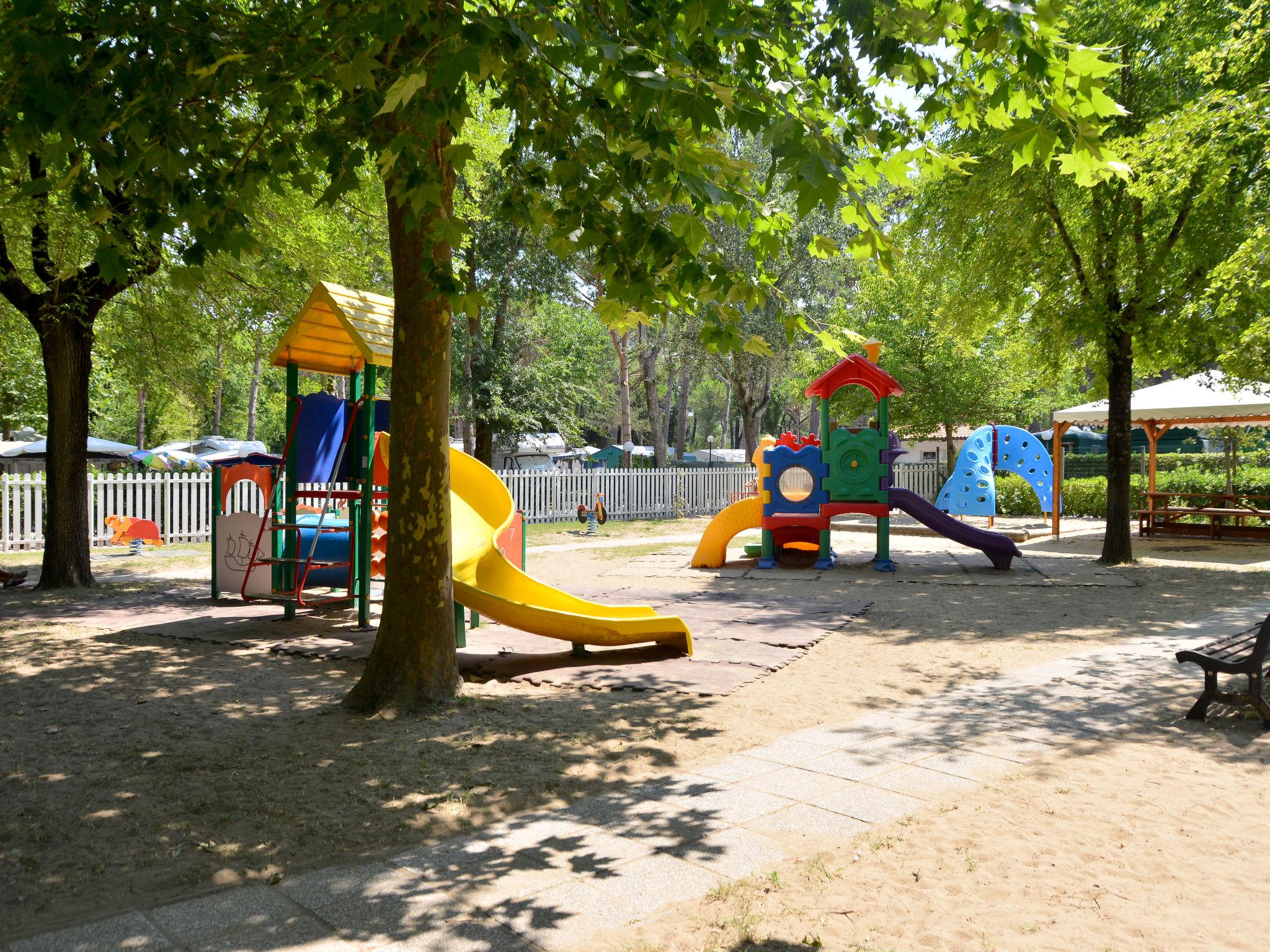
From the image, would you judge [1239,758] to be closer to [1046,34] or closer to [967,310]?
[1046,34]

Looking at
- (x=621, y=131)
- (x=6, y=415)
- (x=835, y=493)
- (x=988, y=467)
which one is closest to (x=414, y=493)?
(x=621, y=131)

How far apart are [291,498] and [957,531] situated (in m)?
10.3

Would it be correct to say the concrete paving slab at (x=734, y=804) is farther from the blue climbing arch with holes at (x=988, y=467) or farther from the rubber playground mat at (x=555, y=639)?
the blue climbing arch with holes at (x=988, y=467)

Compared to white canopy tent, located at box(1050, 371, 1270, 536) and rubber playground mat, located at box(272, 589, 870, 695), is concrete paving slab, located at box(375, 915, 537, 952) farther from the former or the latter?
white canopy tent, located at box(1050, 371, 1270, 536)

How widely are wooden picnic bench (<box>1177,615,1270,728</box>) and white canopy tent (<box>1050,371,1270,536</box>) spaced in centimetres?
1233

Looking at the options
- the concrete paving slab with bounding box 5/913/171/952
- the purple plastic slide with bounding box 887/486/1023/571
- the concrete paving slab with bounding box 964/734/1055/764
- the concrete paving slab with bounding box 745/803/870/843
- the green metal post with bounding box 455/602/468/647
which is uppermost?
the purple plastic slide with bounding box 887/486/1023/571

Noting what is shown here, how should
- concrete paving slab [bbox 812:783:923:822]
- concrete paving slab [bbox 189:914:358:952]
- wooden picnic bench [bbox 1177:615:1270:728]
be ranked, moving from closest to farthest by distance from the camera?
concrete paving slab [bbox 189:914:358:952] < concrete paving slab [bbox 812:783:923:822] < wooden picnic bench [bbox 1177:615:1270:728]

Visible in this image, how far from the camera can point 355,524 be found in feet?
31.4

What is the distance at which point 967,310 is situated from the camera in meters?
16.5

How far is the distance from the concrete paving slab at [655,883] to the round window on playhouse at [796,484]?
12.3m

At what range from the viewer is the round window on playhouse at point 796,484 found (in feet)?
51.9

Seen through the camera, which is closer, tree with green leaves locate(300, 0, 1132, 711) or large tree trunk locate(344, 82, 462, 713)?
tree with green leaves locate(300, 0, 1132, 711)

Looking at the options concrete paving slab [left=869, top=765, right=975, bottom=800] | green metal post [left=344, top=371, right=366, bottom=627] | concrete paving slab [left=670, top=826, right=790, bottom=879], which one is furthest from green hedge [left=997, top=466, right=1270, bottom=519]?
concrete paving slab [left=670, top=826, right=790, bottom=879]

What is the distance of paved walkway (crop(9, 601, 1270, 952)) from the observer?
3148 millimetres
